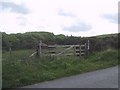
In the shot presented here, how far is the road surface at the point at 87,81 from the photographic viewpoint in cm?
1316

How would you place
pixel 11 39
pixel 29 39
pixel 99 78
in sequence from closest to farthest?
pixel 99 78 → pixel 11 39 → pixel 29 39

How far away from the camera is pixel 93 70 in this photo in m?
17.8

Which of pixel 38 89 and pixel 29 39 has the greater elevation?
pixel 29 39

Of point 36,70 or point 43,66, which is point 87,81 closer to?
point 36,70

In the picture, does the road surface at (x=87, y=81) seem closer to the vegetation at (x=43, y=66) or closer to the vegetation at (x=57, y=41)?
the vegetation at (x=43, y=66)

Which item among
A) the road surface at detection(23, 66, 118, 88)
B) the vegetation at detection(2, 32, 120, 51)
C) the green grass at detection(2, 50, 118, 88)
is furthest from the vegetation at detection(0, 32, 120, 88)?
the road surface at detection(23, 66, 118, 88)

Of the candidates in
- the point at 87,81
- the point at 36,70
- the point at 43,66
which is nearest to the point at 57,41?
the point at 43,66

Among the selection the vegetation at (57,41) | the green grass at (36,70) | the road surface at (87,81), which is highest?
the vegetation at (57,41)

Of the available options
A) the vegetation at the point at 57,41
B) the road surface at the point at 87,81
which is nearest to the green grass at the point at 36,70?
the road surface at the point at 87,81

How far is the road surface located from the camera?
1316 centimetres

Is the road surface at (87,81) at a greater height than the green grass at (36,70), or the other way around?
the green grass at (36,70)

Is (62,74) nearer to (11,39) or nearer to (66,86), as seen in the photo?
(66,86)

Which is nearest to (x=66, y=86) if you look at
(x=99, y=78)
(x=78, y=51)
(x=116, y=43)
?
(x=99, y=78)

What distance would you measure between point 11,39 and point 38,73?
16.9 metres
